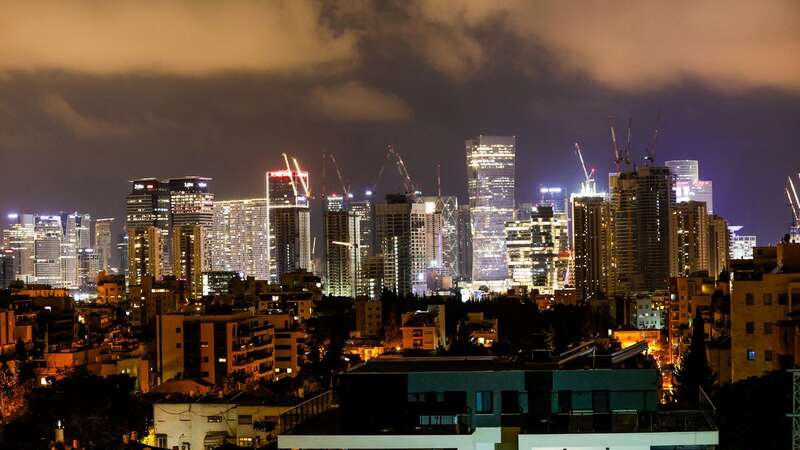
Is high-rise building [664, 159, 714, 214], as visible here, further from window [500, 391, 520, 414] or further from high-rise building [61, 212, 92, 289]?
window [500, 391, 520, 414]

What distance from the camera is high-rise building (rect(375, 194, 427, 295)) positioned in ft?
363

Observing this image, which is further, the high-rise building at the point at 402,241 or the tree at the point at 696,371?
the high-rise building at the point at 402,241

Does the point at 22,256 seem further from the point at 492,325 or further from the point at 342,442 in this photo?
the point at 342,442

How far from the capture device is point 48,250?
122750mm

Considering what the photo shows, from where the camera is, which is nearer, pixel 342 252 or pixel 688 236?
→ pixel 688 236

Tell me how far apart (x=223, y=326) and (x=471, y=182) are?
11096 cm

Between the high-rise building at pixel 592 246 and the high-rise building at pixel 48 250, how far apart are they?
4930cm

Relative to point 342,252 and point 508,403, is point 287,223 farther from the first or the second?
point 508,403

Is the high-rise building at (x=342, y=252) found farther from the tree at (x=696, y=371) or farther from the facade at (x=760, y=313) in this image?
the facade at (x=760, y=313)

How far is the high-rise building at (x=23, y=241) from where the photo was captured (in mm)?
120562

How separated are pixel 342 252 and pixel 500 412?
98565 millimetres

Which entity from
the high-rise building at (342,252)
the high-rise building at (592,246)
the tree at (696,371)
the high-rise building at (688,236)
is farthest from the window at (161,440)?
the high-rise building at (342,252)

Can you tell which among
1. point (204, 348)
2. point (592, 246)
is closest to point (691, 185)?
point (592, 246)

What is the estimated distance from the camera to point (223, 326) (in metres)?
36.3
